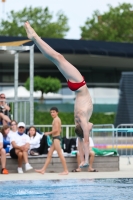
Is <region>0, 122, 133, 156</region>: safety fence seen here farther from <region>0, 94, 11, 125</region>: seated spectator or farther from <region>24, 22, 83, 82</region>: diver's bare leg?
<region>24, 22, 83, 82</region>: diver's bare leg

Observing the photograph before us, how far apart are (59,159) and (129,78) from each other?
1126cm

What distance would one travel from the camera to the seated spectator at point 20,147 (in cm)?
1700

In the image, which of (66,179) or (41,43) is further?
(66,179)

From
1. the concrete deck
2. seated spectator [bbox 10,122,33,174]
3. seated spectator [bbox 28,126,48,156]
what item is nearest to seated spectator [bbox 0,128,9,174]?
the concrete deck

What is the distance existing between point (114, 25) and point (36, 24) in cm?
1213

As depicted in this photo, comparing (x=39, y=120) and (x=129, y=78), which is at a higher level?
(x=129, y=78)

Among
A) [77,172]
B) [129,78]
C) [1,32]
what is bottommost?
[77,172]

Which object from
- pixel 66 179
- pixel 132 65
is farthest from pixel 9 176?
pixel 132 65

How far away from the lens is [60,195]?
1159cm

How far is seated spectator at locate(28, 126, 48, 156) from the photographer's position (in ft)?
58.5

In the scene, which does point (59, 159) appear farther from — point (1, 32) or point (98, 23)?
point (1, 32)

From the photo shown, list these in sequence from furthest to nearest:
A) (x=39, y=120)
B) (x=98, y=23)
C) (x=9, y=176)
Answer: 1. (x=98, y=23)
2. (x=39, y=120)
3. (x=9, y=176)

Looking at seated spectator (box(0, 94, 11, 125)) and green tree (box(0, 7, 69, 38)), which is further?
green tree (box(0, 7, 69, 38))

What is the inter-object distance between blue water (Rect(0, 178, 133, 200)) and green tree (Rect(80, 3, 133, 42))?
54.5 meters
